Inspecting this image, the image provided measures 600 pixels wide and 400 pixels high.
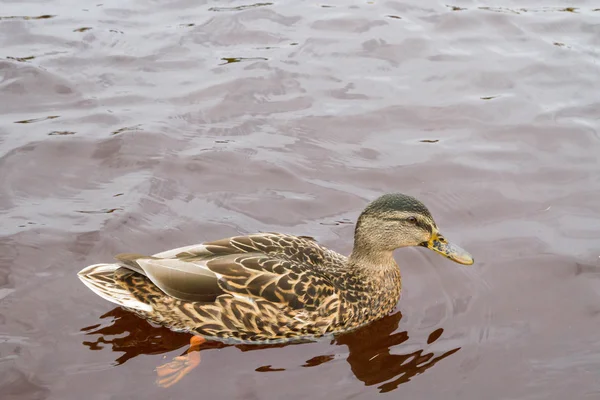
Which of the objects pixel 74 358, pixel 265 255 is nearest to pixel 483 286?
pixel 265 255

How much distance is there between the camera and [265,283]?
5.59 m

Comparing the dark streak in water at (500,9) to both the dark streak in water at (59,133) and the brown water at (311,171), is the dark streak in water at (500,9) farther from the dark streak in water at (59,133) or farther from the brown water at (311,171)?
the dark streak in water at (59,133)

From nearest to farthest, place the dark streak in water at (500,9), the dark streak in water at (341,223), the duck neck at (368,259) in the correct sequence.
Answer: the duck neck at (368,259)
the dark streak in water at (341,223)
the dark streak in water at (500,9)

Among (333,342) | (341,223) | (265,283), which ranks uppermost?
(265,283)

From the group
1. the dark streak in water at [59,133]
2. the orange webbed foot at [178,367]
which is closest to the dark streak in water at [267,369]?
the orange webbed foot at [178,367]

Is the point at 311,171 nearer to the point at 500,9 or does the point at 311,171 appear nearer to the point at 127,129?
the point at 127,129

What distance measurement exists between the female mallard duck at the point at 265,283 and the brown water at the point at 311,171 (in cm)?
20

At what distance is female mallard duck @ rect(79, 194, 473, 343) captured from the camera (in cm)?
560

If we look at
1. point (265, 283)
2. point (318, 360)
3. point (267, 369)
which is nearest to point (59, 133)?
point (265, 283)

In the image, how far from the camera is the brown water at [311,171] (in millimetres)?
5531

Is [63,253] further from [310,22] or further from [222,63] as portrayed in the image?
[310,22]

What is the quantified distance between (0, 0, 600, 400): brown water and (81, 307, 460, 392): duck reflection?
0.02 metres

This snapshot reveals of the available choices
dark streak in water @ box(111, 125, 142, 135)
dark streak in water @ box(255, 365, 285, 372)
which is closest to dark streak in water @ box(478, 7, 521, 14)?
dark streak in water @ box(111, 125, 142, 135)

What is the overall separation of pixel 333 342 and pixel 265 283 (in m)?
0.73
